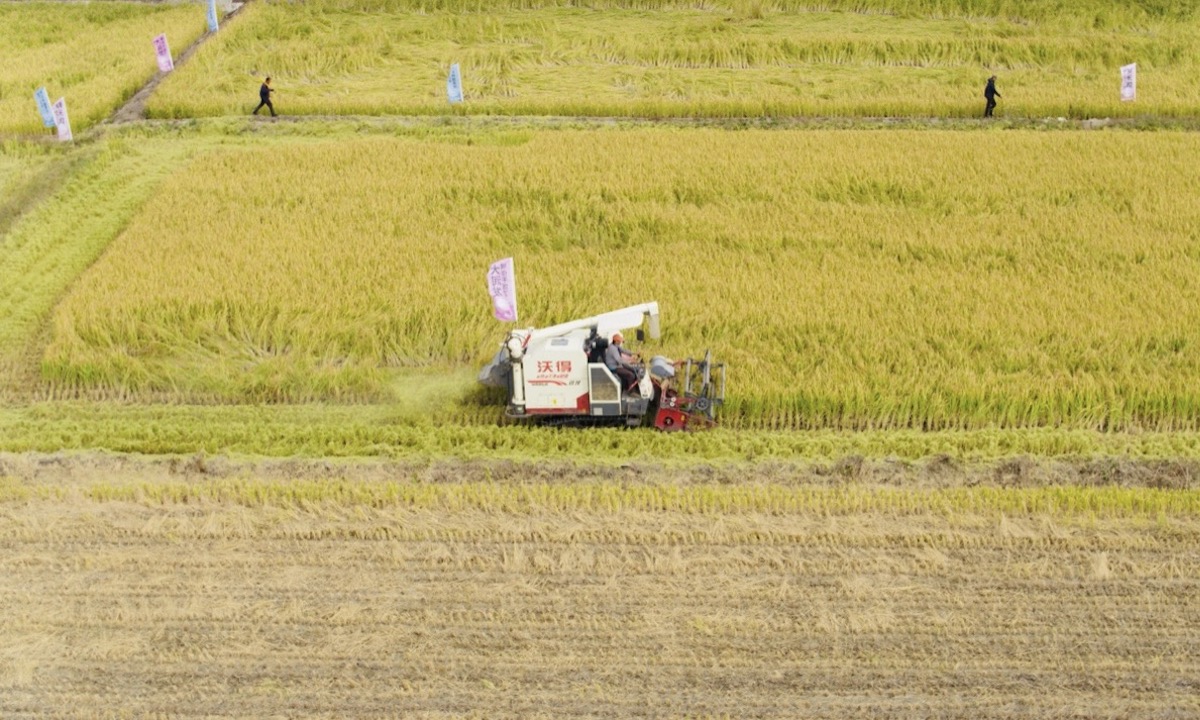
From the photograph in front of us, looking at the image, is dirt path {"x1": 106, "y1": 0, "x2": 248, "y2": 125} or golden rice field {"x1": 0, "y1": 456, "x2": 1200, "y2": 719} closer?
golden rice field {"x1": 0, "y1": 456, "x2": 1200, "y2": 719}

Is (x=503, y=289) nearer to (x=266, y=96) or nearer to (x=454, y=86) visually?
(x=454, y=86)

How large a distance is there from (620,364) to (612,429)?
0.73 metres

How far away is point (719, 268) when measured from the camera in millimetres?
16234

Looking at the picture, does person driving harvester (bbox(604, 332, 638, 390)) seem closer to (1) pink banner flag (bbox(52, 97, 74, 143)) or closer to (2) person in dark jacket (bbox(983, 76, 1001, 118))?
(2) person in dark jacket (bbox(983, 76, 1001, 118))

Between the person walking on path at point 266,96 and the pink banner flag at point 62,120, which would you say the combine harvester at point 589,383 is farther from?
the pink banner flag at point 62,120

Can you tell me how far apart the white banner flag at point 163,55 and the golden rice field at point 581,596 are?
13503 mm

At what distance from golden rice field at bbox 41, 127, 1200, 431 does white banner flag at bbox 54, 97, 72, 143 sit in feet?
6.19

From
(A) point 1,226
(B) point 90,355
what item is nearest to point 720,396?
(B) point 90,355

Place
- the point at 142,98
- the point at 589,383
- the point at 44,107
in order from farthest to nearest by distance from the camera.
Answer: the point at 142,98
the point at 44,107
the point at 589,383

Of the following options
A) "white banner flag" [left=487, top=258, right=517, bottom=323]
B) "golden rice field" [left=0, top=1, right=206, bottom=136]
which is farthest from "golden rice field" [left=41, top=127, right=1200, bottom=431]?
"golden rice field" [left=0, top=1, right=206, bottom=136]

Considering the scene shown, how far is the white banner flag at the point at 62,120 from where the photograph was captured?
21.3m

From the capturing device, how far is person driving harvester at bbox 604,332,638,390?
1271 cm

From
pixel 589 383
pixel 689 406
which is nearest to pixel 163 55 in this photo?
pixel 589 383

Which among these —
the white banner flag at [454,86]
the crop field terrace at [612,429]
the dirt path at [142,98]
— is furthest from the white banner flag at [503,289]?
the dirt path at [142,98]
